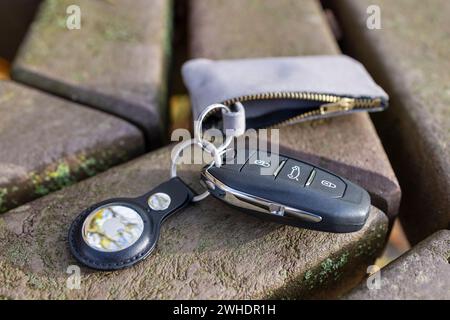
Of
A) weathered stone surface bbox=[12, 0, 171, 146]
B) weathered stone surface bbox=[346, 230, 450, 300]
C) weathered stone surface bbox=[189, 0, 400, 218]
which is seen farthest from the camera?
weathered stone surface bbox=[12, 0, 171, 146]

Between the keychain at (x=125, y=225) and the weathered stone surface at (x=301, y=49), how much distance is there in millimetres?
183

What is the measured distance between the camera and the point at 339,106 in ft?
2.44

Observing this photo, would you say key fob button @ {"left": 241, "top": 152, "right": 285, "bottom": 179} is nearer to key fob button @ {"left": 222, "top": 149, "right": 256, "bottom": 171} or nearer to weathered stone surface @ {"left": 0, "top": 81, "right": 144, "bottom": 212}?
key fob button @ {"left": 222, "top": 149, "right": 256, "bottom": 171}

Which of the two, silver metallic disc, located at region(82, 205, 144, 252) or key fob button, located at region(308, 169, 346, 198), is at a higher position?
key fob button, located at region(308, 169, 346, 198)

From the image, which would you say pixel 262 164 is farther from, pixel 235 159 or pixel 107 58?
pixel 107 58

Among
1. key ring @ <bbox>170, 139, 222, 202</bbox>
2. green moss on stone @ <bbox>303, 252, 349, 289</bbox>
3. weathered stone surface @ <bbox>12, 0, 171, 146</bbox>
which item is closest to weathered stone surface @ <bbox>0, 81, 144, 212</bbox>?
weathered stone surface @ <bbox>12, 0, 171, 146</bbox>

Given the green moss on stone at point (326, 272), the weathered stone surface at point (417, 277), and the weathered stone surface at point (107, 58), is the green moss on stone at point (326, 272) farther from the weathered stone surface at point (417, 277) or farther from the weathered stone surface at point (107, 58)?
the weathered stone surface at point (107, 58)

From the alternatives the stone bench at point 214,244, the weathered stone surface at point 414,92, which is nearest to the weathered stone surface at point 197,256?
the stone bench at point 214,244

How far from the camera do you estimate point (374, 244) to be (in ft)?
2.08

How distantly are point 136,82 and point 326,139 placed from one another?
0.37 m

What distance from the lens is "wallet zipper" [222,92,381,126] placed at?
0.71 meters

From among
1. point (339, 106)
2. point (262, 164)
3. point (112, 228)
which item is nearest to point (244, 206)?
point (262, 164)

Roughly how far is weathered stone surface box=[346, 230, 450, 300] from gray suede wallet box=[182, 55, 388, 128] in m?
0.27
